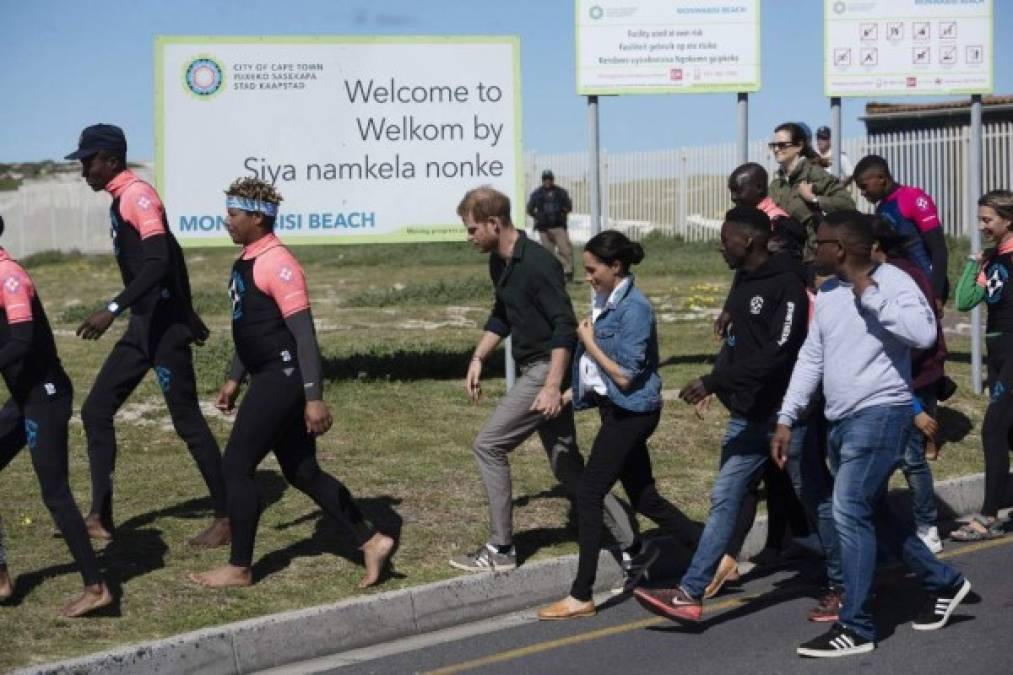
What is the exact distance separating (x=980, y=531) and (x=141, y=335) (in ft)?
15.9

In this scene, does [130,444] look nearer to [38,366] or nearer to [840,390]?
[38,366]

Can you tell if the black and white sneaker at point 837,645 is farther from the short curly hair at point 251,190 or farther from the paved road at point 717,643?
the short curly hair at point 251,190

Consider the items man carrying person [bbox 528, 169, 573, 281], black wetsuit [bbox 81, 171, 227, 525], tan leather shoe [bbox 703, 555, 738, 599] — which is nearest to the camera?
tan leather shoe [bbox 703, 555, 738, 599]

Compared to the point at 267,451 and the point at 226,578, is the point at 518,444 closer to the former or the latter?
the point at 267,451

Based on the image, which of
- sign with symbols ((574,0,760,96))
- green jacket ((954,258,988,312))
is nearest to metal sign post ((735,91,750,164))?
sign with symbols ((574,0,760,96))

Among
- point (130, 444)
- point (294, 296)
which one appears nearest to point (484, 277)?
point (130, 444)

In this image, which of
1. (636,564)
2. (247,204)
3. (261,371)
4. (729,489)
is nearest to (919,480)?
(636,564)

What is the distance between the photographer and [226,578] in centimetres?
848

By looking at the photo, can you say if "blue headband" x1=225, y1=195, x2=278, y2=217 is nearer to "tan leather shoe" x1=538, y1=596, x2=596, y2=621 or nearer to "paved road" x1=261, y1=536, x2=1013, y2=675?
"paved road" x1=261, y1=536, x2=1013, y2=675

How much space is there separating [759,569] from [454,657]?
239 cm

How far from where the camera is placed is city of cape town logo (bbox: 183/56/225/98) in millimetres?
13977

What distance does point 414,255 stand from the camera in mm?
33875

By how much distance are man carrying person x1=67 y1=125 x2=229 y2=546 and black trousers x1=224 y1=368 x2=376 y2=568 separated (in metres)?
0.89

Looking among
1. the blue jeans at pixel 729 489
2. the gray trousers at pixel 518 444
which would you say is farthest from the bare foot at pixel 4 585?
the blue jeans at pixel 729 489
